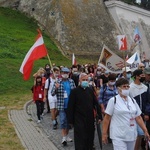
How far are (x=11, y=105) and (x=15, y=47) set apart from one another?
1388 cm

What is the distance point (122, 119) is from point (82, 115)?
1916 mm

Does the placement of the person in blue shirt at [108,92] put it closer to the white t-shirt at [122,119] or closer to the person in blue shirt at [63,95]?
the person in blue shirt at [63,95]

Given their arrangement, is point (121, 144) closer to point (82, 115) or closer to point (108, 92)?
point (82, 115)

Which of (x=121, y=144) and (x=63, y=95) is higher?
(x=63, y=95)

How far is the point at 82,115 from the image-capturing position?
290 inches

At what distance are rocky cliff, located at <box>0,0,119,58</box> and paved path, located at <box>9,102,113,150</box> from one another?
64.5 feet

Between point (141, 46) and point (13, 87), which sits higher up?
point (141, 46)

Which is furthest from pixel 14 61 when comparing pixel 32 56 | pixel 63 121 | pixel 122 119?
pixel 122 119

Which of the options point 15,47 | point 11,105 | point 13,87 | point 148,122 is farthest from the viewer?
point 15,47

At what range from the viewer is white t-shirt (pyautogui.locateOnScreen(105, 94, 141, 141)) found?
5535 millimetres

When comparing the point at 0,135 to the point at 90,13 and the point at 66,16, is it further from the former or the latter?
the point at 90,13

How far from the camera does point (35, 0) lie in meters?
39.1

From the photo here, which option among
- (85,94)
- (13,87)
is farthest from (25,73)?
(13,87)

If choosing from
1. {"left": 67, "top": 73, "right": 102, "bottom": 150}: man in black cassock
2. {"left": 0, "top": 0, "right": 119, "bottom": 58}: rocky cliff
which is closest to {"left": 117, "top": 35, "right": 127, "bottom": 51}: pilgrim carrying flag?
{"left": 67, "top": 73, "right": 102, "bottom": 150}: man in black cassock
